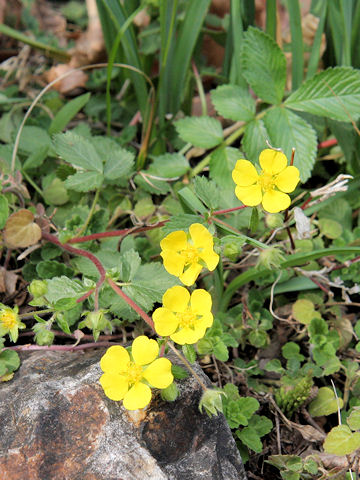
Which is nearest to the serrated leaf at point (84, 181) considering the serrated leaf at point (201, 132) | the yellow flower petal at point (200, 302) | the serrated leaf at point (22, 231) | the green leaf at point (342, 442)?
the serrated leaf at point (22, 231)

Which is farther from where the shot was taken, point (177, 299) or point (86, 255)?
point (86, 255)

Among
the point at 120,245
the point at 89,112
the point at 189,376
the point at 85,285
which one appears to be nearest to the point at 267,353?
the point at 189,376

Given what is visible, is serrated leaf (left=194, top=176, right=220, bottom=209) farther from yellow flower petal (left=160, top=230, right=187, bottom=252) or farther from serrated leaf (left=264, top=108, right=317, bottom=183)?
serrated leaf (left=264, top=108, right=317, bottom=183)

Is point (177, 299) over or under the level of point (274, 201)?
under

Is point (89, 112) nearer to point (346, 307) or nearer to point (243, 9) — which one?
point (243, 9)

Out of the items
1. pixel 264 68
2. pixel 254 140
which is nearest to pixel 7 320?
pixel 254 140

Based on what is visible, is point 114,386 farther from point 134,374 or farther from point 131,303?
point 131,303

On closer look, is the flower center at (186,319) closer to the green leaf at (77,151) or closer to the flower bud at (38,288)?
the flower bud at (38,288)
